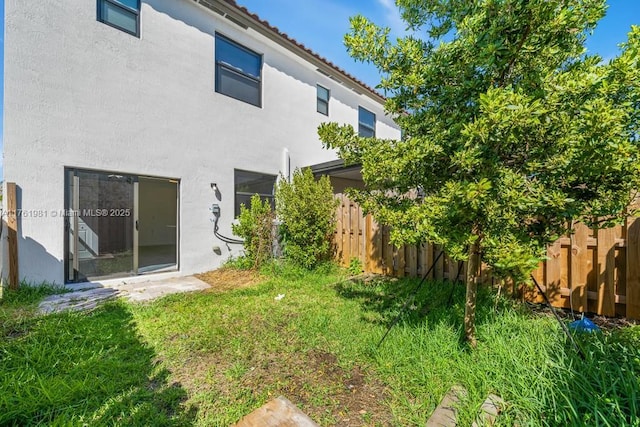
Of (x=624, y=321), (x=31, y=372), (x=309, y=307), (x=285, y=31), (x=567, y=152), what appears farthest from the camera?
(x=285, y=31)

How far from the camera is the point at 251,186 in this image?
7402 mm

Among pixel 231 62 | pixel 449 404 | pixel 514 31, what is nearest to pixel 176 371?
pixel 449 404

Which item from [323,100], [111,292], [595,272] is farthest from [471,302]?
[323,100]

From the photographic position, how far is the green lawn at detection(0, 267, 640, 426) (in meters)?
1.88

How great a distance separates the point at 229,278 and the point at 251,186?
2.55 metres

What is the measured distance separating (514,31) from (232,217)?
20.6ft

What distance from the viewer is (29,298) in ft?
13.8

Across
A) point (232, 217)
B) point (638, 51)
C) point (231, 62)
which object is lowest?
point (232, 217)

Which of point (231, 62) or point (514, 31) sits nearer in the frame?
point (514, 31)

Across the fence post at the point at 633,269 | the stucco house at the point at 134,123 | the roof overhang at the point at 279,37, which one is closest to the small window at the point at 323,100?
the roof overhang at the point at 279,37

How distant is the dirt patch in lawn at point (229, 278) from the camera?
5.41 m

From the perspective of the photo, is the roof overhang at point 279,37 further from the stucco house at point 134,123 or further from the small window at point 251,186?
the small window at point 251,186

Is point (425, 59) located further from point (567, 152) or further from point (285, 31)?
point (285, 31)

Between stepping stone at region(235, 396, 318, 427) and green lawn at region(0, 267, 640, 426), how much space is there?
0.13m
